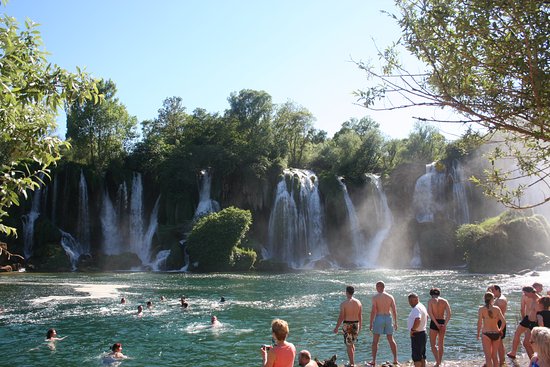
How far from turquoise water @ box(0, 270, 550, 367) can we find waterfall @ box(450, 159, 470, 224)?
41.0 feet

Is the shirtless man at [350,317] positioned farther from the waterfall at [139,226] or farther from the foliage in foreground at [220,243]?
the waterfall at [139,226]

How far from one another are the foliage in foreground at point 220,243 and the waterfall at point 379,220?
12.1 meters

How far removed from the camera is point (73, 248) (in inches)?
1775

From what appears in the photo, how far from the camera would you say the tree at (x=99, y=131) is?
5609cm

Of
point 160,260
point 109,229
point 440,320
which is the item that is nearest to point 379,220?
point 160,260

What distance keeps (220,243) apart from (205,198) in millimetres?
11312

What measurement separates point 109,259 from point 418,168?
31799mm

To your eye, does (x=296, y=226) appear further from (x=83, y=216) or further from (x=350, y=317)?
(x=350, y=317)

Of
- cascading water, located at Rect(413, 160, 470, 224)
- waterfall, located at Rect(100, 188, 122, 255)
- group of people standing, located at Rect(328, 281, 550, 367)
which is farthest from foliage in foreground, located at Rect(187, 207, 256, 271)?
group of people standing, located at Rect(328, 281, 550, 367)

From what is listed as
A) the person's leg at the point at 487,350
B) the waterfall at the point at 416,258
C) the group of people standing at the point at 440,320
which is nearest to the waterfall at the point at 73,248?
the waterfall at the point at 416,258

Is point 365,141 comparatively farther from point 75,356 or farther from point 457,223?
point 75,356

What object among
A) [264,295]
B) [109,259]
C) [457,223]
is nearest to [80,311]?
[264,295]

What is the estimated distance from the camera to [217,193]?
171ft

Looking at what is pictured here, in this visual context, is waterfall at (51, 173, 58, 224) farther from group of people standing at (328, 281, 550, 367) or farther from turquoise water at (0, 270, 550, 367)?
group of people standing at (328, 281, 550, 367)
